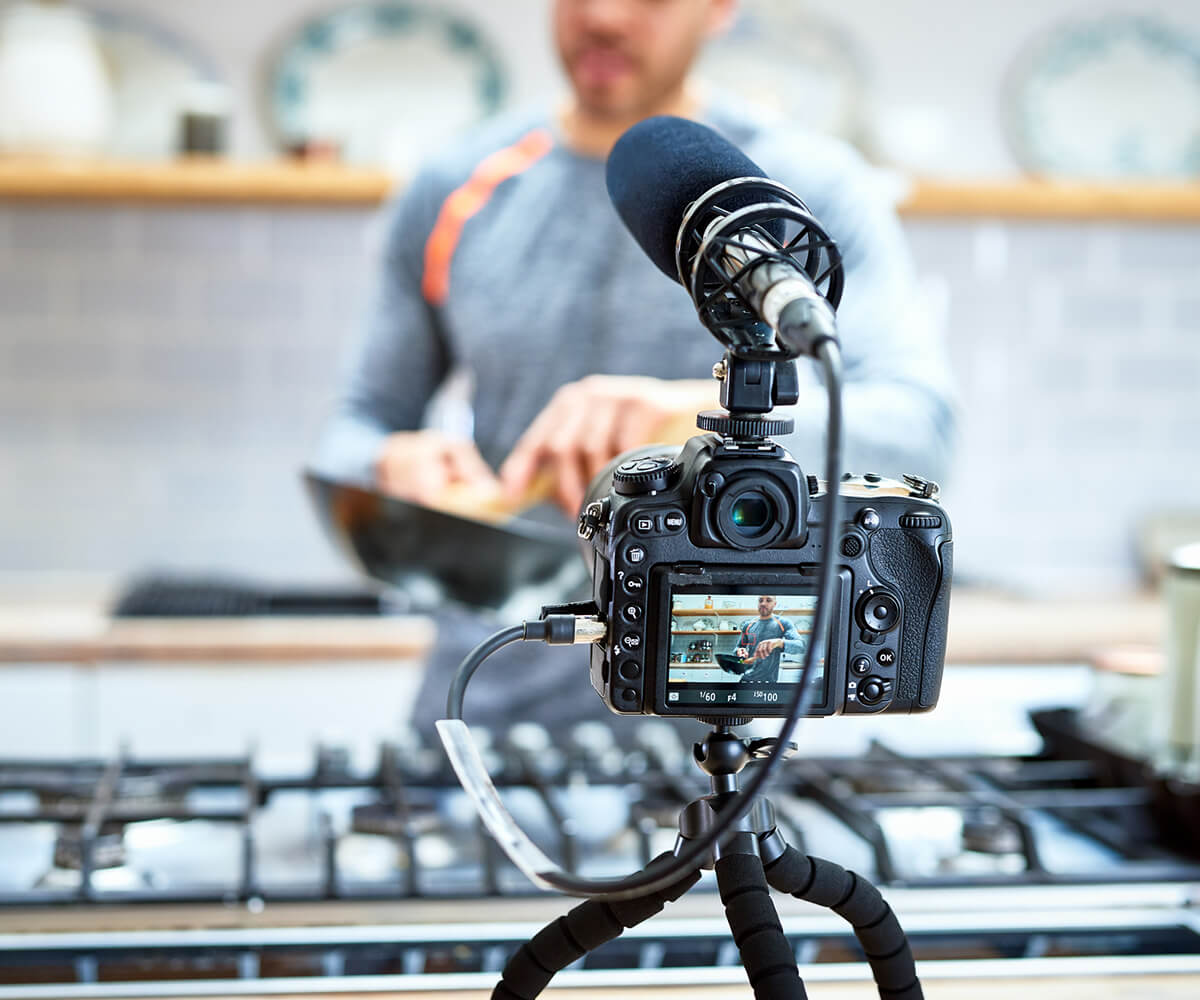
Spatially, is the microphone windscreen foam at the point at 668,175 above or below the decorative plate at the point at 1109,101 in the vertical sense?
below

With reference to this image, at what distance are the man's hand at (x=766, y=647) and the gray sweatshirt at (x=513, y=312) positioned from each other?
0.73 m

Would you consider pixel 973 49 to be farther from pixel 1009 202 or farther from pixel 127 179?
pixel 127 179

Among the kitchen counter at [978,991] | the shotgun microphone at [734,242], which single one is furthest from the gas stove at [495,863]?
the shotgun microphone at [734,242]

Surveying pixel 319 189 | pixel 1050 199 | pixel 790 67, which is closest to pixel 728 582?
pixel 319 189

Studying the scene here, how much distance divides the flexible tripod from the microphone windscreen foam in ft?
0.59

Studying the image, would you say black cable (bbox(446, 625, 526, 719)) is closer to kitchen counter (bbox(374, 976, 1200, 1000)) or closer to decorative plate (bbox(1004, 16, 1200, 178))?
kitchen counter (bbox(374, 976, 1200, 1000))

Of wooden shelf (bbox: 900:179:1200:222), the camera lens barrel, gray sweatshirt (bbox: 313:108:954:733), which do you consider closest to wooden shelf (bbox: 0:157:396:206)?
gray sweatshirt (bbox: 313:108:954:733)

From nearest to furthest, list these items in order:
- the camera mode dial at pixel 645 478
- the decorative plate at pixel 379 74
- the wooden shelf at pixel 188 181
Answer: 1. the camera mode dial at pixel 645 478
2. the wooden shelf at pixel 188 181
3. the decorative plate at pixel 379 74

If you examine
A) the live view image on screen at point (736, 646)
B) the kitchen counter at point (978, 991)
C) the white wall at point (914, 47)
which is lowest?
the kitchen counter at point (978, 991)

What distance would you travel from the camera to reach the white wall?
7.59ft

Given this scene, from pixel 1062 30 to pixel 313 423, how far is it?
154 cm

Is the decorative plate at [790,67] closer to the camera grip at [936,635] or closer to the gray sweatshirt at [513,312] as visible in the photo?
the gray sweatshirt at [513,312]

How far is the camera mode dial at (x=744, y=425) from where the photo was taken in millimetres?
447

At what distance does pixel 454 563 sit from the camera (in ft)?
2.91
